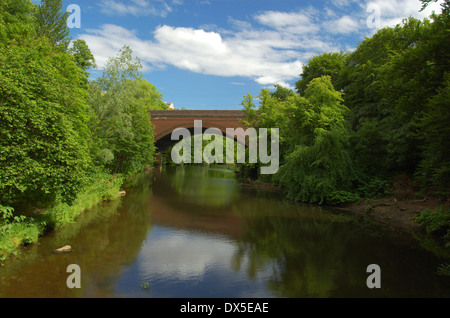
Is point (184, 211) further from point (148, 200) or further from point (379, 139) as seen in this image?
point (379, 139)

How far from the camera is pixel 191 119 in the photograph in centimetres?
3978

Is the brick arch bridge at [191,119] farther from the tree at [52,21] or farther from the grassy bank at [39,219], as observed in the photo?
the grassy bank at [39,219]

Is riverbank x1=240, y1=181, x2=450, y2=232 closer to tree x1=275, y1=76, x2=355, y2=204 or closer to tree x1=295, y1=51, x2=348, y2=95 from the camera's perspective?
tree x1=275, y1=76, x2=355, y2=204

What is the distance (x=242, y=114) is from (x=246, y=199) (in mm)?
15721

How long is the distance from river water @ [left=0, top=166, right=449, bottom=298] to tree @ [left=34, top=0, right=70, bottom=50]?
45.2 feet

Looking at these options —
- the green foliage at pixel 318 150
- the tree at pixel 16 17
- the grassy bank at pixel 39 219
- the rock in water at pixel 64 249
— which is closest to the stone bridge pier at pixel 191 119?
the green foliage at pixel 318 150

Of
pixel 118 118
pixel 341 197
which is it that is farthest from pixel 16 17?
pixel 341 197

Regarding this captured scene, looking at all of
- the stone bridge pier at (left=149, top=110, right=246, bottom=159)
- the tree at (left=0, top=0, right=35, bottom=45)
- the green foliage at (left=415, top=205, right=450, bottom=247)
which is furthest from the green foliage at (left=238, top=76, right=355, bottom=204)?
the tree at (left=0, top=0, right=35, bottom=45)

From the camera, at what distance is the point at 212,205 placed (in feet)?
69.4

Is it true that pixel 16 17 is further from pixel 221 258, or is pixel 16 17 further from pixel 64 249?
pixel 221 258

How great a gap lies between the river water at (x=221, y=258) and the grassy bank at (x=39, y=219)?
0.37 m

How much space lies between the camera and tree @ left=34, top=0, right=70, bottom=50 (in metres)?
23.1

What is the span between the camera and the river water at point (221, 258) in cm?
830

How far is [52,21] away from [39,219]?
57.9 ft
